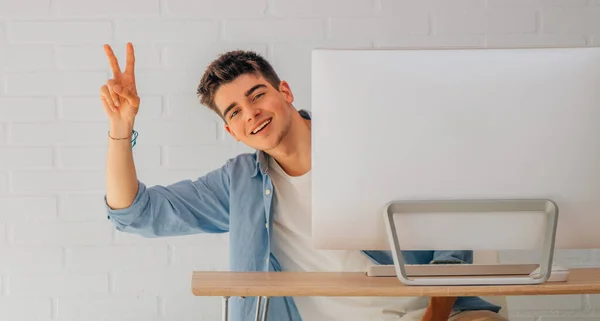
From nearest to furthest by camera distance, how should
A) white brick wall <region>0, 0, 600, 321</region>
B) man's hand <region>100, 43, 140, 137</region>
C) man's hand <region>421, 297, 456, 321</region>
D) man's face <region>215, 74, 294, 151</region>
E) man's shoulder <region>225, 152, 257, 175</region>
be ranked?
man's hand <region>421, 297, 456, 321</region>, man's hand <region>100, 43, 140, 137</region>, man's face <region>215, 74, 294, 151</region>, man's shoulder <region>225, 152, 257, 175</region>, white brick wall <region>0, 0, 600, 321</region>

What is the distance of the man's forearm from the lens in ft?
6.99

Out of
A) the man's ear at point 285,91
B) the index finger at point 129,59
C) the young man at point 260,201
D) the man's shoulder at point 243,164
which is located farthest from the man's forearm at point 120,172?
the man's ear at point 285,91

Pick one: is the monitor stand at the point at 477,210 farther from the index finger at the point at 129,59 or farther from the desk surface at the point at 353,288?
the index finger at the point at 129,59

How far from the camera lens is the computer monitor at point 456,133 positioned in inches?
61.8

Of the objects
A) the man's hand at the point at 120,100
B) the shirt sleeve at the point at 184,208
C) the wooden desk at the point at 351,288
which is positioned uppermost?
the man's hand at the point at 120,100

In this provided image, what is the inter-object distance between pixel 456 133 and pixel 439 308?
Answer: 1.77ft

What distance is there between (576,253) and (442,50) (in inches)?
60.2

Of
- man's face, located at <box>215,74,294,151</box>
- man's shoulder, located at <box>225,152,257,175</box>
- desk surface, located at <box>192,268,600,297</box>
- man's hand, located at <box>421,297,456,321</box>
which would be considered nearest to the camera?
desk surface, located at <box>192,268,600,297</box>

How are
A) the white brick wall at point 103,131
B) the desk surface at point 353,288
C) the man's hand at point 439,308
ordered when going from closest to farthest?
the desk surface at point 353,288 < the man's hand at point 439,308 < the white brick wall at point 103,131

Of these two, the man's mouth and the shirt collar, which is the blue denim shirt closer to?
the shirt collar

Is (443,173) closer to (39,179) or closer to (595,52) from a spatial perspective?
(595,52)

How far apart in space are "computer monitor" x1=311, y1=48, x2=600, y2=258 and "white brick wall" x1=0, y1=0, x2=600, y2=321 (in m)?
1.22

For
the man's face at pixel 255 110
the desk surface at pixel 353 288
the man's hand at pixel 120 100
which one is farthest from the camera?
the man's face at pixel 255 110

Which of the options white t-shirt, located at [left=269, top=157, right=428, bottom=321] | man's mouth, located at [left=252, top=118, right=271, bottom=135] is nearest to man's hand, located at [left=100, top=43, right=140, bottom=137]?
man's mouth, located at [left=252, top=118, right=271, bottom=135]
